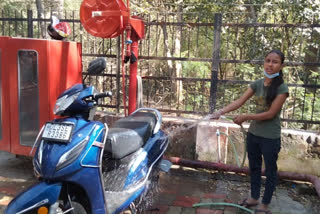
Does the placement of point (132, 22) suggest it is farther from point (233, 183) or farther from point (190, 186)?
point (233, 183)

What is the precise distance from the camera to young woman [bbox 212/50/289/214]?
3029mm

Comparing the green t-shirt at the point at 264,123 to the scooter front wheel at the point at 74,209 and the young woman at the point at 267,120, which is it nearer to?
A: the young woman at the point at 267,120

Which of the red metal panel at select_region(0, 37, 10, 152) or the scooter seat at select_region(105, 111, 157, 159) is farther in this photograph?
the red metal panel at select_region(0, 37, 10, 152)

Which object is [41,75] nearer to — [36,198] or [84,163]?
[84,163]

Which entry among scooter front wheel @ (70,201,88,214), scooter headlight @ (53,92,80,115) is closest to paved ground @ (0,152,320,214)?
scooter front wheel @ (70,201,88,214)

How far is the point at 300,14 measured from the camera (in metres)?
6.19

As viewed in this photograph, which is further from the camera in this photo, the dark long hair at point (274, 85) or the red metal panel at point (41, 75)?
the red metal panel at point (41, 75)

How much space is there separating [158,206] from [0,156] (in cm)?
280

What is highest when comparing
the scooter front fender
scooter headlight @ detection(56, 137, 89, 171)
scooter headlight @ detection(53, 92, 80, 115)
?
scooter headlight @ detection(53, 92, 80, 115)

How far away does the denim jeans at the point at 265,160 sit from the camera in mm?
3152

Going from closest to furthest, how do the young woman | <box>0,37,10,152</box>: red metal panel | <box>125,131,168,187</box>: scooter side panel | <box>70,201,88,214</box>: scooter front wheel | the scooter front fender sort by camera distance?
1. the scooter front fender
2. <box>70,201,88,214</box>: scooter front wheel
3. <box>125,131,168,187</box>: scooter side panel
4. the young woman
5. <box>0,37,10,152</box>: red metal panel

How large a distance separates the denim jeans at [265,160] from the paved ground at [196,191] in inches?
14.0

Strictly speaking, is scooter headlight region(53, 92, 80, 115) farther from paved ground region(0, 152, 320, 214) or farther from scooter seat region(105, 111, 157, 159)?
paved ground region(0, 152, 320, 214)

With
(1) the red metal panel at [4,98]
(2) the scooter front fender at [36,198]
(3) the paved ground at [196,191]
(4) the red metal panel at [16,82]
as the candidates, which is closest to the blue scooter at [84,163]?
(2) the scooter front fender at [36,198]
